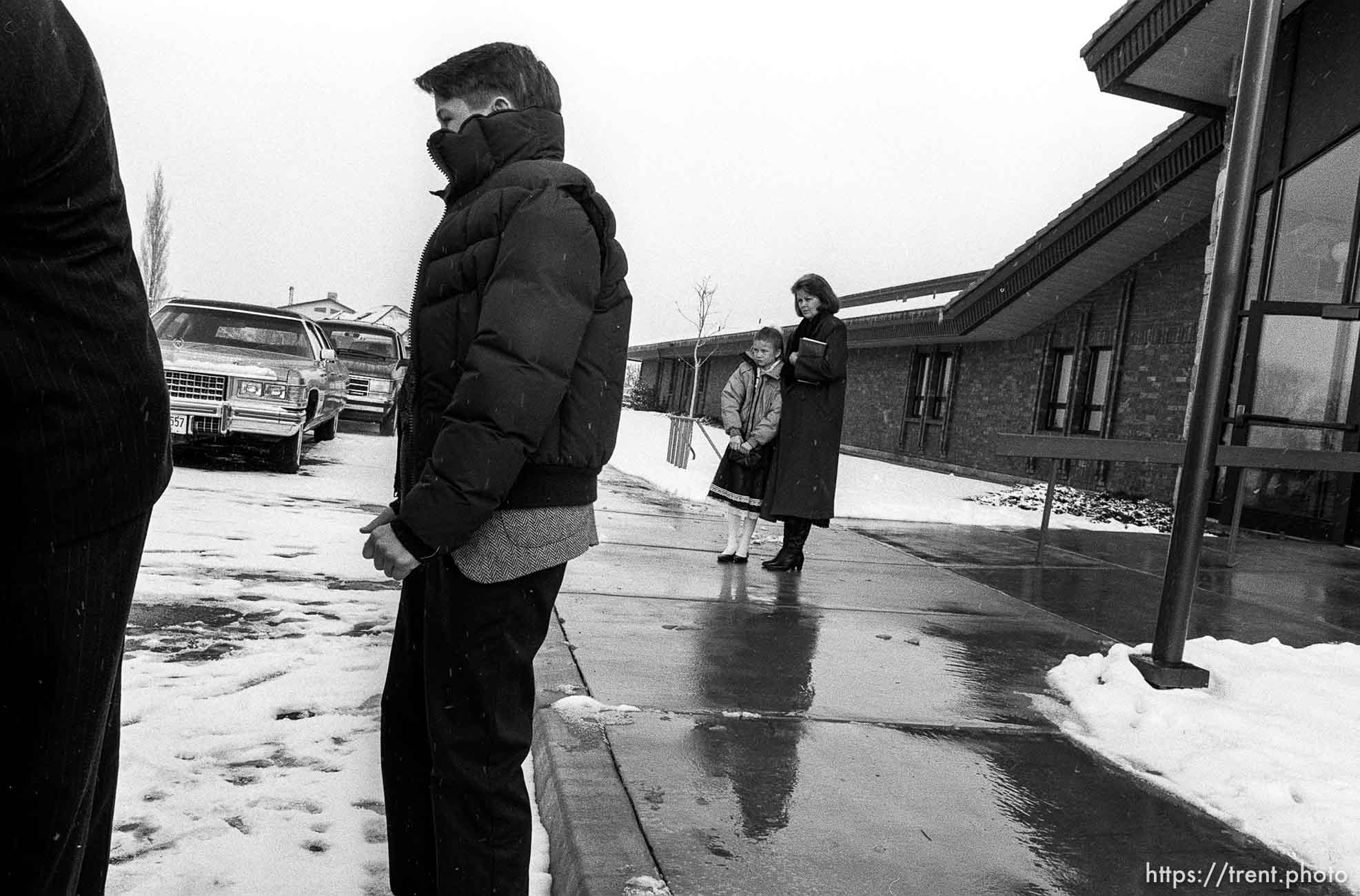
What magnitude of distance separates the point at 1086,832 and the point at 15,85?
2934 mm

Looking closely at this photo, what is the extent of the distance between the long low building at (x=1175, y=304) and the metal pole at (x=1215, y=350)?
0.19 m

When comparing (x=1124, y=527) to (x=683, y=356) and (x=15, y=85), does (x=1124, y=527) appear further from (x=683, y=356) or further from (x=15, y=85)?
(x=683, y=356)

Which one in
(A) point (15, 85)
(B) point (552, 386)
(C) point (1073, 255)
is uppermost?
(C) point (1073, 255)

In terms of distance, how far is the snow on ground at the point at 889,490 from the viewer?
1063 centimetres

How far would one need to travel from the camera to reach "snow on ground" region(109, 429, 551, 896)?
2590 millimetres

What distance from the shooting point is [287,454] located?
10.5 m

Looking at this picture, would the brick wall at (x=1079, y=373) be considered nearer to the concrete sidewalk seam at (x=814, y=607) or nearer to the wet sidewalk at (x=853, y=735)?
the wet sidewalk at (x=853, y=735)

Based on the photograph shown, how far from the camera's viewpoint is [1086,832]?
9.42 ft

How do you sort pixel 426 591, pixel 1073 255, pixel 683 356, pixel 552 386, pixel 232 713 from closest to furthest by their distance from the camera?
pixel 552 386, pixel 426 591, pixel 232 713, pixel 1073 255, pixel 683 356

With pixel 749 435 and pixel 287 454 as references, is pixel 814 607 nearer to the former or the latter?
pixel 749 435

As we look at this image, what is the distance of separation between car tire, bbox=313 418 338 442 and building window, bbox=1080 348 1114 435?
36.5 ft

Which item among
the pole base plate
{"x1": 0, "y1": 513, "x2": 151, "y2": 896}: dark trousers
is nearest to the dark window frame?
the pole base plate

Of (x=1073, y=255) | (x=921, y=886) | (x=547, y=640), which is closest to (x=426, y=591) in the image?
(x=921, y=886)

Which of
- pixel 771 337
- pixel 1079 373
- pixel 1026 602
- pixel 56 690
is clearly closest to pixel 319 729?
pixel 56 690
